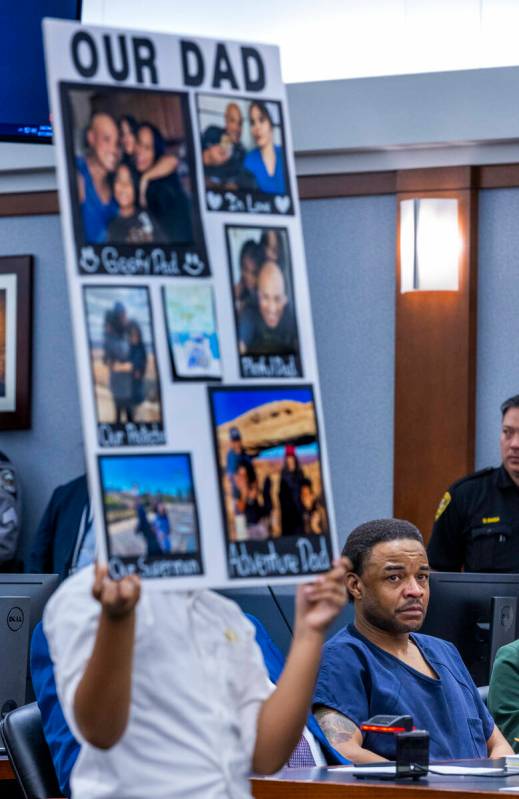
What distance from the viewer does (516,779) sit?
96.6 inches

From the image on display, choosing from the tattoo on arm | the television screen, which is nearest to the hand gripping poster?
the tattoo on arm

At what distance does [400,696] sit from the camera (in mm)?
3041

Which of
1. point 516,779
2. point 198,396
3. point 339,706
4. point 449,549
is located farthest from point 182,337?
point 449,549

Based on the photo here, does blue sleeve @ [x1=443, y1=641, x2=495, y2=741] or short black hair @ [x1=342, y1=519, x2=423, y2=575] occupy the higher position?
short black hair @ [x1=342, y1=519, x2=423, y2=575]

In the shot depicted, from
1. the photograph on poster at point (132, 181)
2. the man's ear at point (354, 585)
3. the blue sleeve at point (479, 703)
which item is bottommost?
the blue sleeve at point (479, 703)

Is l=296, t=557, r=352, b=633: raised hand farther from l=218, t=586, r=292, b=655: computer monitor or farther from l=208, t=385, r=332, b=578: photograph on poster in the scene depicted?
l=218, t=586, r=292, b=655: computer monitor

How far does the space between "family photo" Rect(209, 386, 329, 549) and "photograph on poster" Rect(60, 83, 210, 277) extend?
18 centimetres

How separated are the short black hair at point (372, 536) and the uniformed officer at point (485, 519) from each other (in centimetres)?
153

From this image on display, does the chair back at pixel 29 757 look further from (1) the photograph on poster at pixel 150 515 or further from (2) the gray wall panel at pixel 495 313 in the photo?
(2) the gray wall panel at pixel 495 313

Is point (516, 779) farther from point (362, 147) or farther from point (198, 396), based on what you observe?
point (362, 147)

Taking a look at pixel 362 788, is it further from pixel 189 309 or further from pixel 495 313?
pixel 495 313

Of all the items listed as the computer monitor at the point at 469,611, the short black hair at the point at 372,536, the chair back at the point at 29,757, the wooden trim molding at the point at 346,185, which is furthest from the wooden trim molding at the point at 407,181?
the chair back at the point at 29,757

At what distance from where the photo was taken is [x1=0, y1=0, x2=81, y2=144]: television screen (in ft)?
14.2

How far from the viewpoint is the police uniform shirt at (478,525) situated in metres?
4.78
